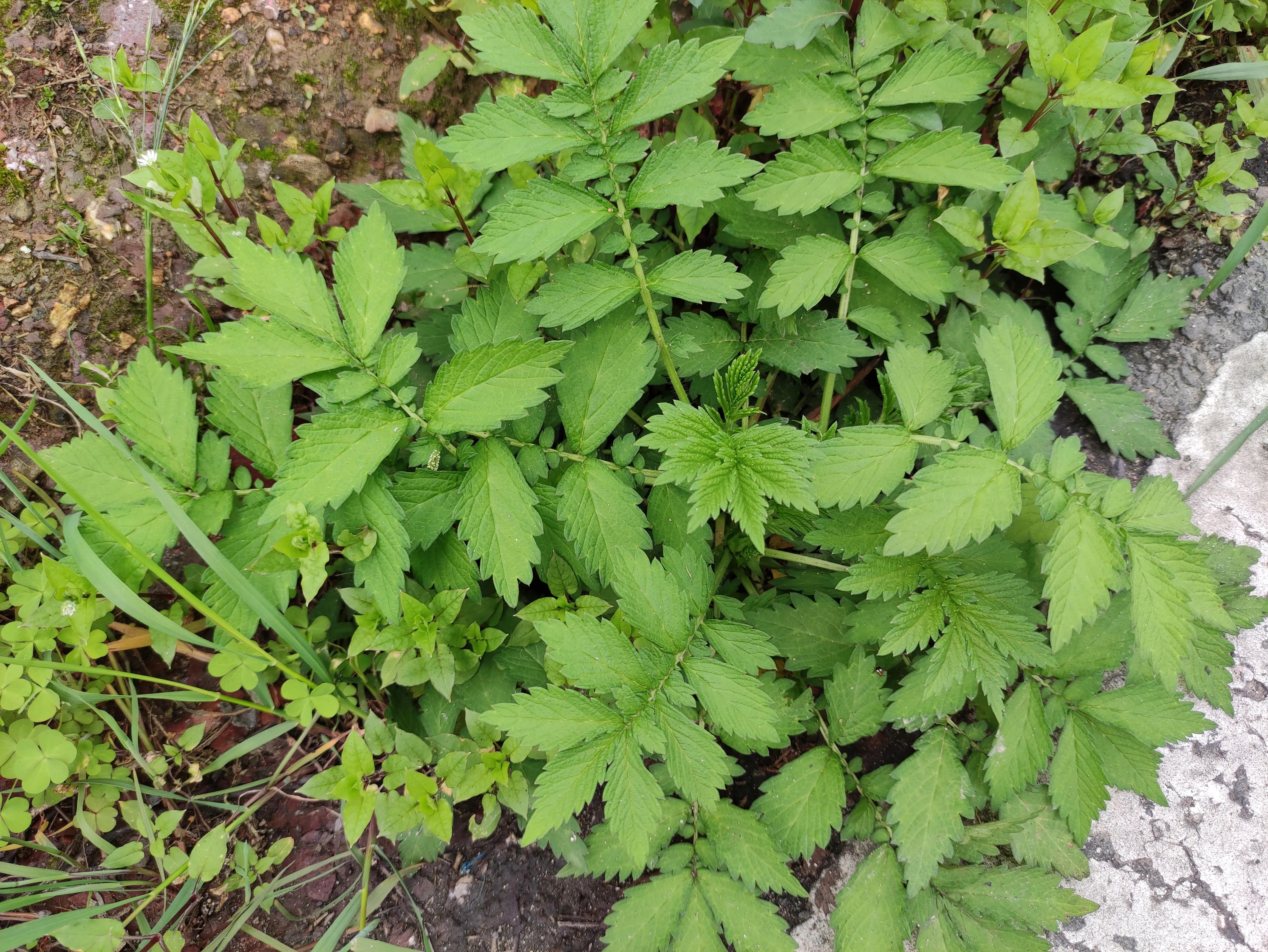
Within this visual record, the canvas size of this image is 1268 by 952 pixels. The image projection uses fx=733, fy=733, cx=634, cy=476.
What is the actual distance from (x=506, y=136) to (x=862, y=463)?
107 cm

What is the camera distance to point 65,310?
2219 millimetres

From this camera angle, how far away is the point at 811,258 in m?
1.94

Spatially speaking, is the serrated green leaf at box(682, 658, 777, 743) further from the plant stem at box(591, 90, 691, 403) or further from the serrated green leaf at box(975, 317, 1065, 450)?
the serrated green leaf at box(975, 317, 1065, 450)

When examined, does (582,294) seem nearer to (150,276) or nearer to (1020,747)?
(150,276)

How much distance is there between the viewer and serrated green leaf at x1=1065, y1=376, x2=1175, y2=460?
2277 millimetres

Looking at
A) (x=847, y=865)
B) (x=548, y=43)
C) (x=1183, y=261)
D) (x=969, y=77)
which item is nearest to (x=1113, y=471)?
(x=1183, y=261)

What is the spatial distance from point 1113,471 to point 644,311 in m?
1.62

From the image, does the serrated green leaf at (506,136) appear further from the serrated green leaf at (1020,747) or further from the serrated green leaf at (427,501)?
the serrated green leaf at (1020,747)

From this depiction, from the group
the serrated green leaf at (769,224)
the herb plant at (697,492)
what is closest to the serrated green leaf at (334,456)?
the herb plant at (697,492)

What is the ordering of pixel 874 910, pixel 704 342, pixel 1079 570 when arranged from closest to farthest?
pixel 1079 570 → pixel 874 910 → pixel 704 342

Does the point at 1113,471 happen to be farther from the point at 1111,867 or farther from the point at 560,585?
the point at 560,585

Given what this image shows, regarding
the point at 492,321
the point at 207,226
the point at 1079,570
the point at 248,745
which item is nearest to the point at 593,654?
the point at 492,321

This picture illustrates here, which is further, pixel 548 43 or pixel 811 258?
pixel 811 258

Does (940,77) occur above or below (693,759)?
above
